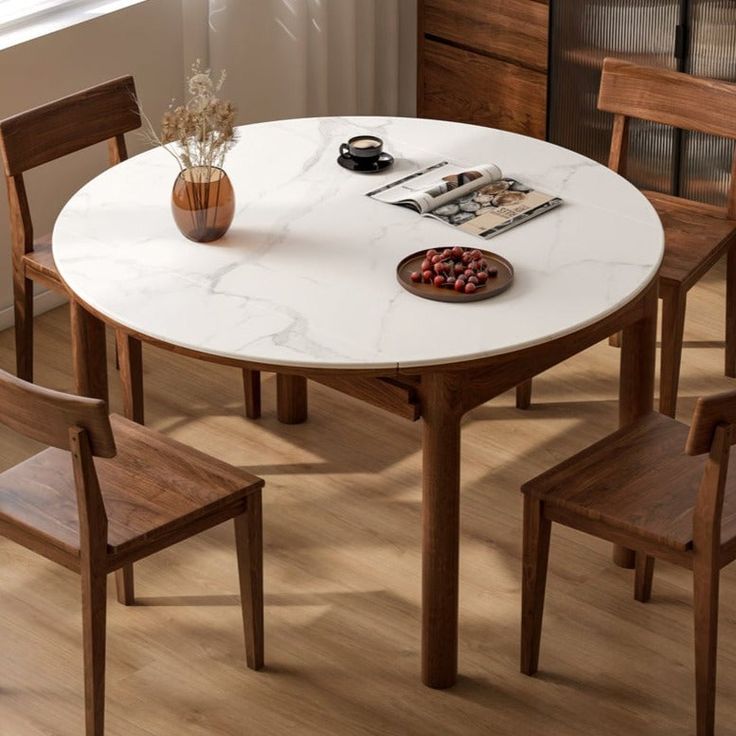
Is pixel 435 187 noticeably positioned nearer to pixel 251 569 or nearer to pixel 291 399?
pixel 291 399

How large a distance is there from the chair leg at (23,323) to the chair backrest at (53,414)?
4.05ft

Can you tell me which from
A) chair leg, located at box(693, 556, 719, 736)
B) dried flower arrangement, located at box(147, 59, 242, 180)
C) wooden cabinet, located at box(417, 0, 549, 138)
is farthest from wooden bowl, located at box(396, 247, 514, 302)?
wooden cabinet, located at box(417, 0, 549, 138)

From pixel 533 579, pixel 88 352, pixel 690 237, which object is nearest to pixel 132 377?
pixel 88 352

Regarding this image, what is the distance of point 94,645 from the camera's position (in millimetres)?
2535

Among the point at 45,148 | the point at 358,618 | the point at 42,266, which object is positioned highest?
the point at 45,148

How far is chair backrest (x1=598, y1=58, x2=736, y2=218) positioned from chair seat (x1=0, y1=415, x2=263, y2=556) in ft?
4.83

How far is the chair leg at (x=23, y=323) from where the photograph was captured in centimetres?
355

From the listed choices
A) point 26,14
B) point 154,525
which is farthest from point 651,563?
point 26,14

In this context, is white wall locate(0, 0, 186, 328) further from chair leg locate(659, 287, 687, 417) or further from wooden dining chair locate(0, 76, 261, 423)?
chair leg locate(659, 287, 687, 417)

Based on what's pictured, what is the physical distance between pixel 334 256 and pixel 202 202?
277mm

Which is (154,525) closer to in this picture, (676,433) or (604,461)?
(604,461)

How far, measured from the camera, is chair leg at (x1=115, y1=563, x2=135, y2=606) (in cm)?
301

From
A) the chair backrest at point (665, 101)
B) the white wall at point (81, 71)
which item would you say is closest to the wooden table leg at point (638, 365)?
the chair backrest at point (665, 101)

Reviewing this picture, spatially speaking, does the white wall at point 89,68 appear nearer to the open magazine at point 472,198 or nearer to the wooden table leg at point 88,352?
the wooden table leg at point 88,352
